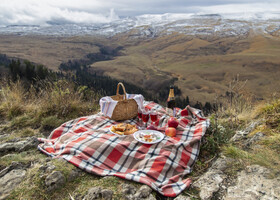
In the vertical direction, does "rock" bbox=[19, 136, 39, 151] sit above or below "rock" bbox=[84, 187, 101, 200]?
→ below

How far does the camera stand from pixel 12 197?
208cm

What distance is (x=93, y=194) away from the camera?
2150 mm

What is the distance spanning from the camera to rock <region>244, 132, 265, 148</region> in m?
3.29

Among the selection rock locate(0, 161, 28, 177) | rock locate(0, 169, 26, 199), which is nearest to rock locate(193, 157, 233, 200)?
rock locate(0, 169, 26, 199)

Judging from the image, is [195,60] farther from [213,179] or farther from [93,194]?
[93,194]

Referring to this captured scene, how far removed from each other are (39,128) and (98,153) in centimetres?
239

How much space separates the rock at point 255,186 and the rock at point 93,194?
58.3 inches

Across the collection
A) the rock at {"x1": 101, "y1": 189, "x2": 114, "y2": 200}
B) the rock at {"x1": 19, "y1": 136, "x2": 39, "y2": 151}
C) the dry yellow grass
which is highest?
the rock at {"x1": 101, "y1": 189, "x2": 114, "y2": 200}

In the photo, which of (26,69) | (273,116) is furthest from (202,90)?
(273,116)

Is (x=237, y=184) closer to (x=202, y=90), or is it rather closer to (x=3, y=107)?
(x=3, y=107)

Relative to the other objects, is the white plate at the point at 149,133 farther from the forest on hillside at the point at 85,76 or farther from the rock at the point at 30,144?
the rock at the point at 30,144

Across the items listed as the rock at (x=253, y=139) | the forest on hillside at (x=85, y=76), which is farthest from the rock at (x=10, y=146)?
the rock at (x=253, y=139)

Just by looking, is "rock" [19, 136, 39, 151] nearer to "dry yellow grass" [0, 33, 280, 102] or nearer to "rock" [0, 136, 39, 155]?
"rock" [0, 136, 39, 155]

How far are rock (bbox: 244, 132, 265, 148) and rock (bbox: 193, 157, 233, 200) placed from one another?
732 mm
